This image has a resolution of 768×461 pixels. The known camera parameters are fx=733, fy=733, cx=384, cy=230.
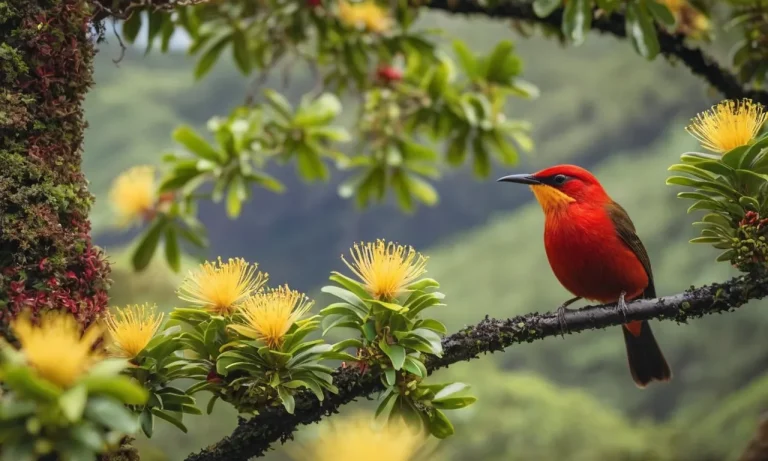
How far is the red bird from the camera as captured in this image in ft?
4.87

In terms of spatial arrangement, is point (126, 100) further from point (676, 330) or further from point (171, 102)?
point (676, 330)

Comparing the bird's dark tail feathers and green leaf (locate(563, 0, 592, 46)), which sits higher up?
green leaf (locate(563, 0, 592, 46))

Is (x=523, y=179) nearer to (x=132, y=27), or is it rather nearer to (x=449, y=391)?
(x=449, y=391)

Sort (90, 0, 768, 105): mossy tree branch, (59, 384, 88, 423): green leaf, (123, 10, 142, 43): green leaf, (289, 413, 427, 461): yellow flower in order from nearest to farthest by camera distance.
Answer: (59, 384, 88, 423): green leaf → (289, 413, 427, 461): yellow flower → (123, 10, 142, 43): green leaf → (90, 0, 768, 105): mossy tree branch

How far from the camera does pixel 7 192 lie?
1.07 m

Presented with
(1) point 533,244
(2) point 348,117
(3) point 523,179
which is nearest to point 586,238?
(3) point 523,179

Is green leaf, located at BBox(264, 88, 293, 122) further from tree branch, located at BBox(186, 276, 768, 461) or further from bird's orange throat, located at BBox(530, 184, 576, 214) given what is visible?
tree branch, located at BBox(186, 276, 768, 461)

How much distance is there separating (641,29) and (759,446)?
3.17 ft

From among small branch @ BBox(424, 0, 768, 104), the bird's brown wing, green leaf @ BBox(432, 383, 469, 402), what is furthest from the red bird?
small branch @ BBox(424, 0, 768, 104)

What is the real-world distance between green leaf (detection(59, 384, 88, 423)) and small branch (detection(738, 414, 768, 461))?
120cm

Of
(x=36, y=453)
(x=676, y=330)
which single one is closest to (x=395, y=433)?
(x=36, y=453)

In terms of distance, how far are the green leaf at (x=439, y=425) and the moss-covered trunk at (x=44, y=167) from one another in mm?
547

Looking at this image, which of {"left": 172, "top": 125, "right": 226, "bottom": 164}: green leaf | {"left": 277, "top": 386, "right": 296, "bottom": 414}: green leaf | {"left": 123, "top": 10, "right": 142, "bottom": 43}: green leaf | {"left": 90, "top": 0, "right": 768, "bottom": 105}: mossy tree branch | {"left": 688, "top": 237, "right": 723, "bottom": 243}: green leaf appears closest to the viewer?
{"left": 277, "top": 386, "right": 296, "bottom": 414}: green leaf

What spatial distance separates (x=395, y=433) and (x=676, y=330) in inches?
156
